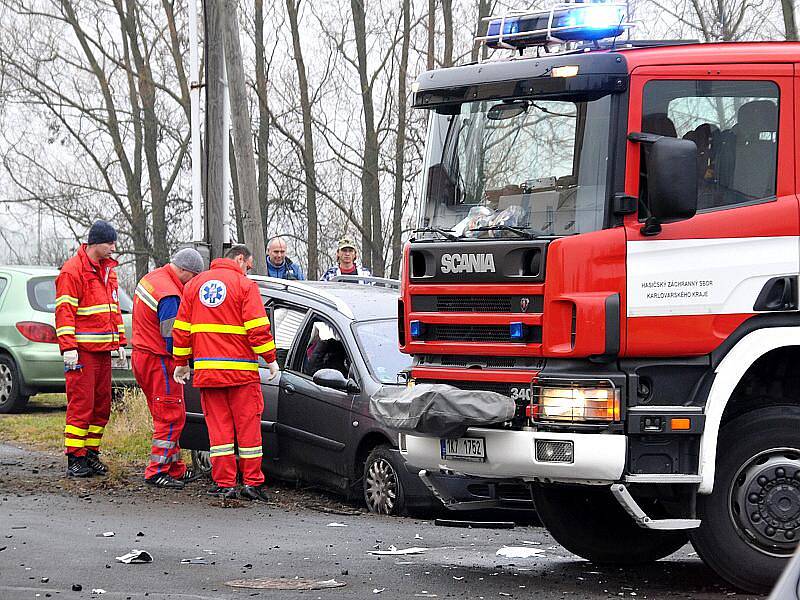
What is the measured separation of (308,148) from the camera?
3016cm

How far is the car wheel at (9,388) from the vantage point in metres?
16.0

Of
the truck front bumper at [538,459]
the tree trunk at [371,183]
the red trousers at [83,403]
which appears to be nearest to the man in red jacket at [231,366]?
the red trousers at [83,403]

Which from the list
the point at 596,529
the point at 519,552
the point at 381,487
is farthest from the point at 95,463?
the point at 596,529

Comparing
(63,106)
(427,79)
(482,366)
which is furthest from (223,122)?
(63,106)

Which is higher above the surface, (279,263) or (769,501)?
(279,263)

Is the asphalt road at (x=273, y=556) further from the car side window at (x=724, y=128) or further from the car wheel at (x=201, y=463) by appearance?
the car side window at (x=724, y=128)

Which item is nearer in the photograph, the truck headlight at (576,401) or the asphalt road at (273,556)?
the truck headlight at (576,401)

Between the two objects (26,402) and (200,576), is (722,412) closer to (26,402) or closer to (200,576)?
(200,576)

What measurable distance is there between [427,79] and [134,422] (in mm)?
7316

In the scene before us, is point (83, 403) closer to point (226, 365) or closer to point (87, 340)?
point (87, 340)

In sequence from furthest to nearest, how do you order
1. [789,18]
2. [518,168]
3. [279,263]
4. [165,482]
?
1. [789,18]
2. [279,263]
3. [165,482]
4. [518,168]

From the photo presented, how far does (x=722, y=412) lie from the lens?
6.47 meters

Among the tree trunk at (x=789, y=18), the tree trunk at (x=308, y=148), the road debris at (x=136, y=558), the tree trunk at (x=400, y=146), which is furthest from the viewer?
the tree trunk at (x=308, y=148)

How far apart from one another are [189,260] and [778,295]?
575cm
